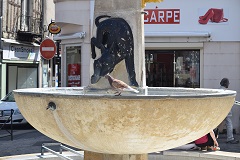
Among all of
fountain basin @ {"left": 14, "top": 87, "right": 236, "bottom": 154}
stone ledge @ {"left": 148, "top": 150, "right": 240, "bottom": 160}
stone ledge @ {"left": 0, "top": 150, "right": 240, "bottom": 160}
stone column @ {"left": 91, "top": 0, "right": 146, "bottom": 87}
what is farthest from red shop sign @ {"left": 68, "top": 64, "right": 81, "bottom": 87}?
fountain basin @ {"left": 14, "top": 87, "right": 236, "bottom": 154}

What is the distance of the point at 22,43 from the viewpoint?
2578 cm

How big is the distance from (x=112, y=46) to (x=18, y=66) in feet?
67.4

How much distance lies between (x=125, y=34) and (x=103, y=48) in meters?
0.35

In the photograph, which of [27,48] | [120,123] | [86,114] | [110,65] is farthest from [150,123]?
[27,48]

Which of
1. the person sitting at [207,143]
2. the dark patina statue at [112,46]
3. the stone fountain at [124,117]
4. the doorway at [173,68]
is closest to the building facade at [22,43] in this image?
the doorway at [173,68]

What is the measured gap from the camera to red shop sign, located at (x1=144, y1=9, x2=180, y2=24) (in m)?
14.2

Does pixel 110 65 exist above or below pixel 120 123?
above

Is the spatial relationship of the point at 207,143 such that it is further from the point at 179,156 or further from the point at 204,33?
the point at 204,33

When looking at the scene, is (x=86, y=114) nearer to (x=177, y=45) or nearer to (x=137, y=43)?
(x=137, y=43)

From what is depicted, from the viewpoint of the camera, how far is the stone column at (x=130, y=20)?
6.39m

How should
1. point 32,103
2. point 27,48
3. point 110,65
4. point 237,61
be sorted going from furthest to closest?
point 27,48
point 237,61
point 110,65
point 32,103

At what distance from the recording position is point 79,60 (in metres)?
15.3

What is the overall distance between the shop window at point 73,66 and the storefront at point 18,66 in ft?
29.3

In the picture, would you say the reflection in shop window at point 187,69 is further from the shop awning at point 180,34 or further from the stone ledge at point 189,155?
the stone ledge at point 189,155
